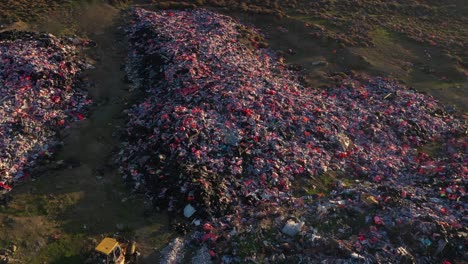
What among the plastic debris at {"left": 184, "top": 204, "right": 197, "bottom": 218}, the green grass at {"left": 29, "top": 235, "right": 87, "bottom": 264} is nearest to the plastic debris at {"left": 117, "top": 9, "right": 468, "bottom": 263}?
the plastic debris at {"left": 184, "top": 204, "right": 197, "bottom": 218}

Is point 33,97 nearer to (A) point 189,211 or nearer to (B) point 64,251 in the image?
(B) point 64,251

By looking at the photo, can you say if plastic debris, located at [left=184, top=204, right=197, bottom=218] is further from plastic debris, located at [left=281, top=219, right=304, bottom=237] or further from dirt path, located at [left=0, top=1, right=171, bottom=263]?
plastic debris, located at [left=281, top=219, right=304, bottom=237]

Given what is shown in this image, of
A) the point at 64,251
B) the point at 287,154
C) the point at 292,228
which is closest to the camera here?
the point at 64,251

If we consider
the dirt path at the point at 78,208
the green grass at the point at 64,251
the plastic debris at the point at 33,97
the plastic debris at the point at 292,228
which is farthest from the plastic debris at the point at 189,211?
the plastic debris at the point at 33,97

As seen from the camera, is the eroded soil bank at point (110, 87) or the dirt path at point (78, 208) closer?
the dirt path at point (78, 208)

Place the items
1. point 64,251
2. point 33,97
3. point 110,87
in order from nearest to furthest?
point 64,251
point 33,97
point 110,87

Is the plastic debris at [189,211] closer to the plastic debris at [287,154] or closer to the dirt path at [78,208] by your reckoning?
the plastic debris at [287,154]

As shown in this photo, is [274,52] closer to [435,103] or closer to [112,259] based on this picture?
[435,103]

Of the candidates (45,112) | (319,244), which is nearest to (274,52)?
(45,112)

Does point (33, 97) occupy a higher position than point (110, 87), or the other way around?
point (33, 97)

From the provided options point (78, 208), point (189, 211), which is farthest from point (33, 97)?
point (189, 211)
